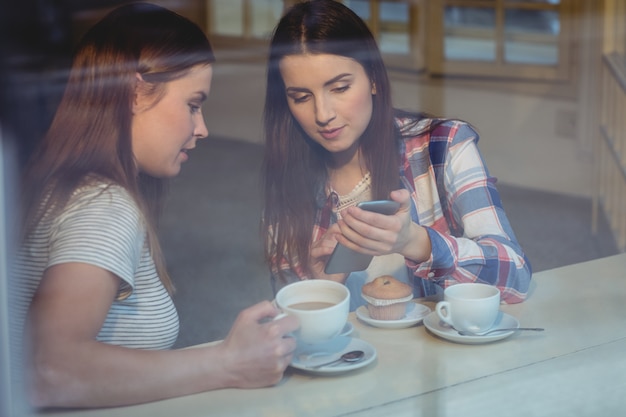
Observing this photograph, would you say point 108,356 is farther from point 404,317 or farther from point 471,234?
point 471,234

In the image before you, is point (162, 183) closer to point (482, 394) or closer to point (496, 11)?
point (482, 394)

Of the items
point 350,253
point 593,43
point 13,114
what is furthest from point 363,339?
point 593,43

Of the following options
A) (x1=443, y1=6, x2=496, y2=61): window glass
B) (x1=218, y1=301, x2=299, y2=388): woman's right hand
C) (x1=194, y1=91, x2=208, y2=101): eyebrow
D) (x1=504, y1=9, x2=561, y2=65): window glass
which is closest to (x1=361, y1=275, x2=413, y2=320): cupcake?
(x1=218, y1=301, x2=299, y2=388): woman's right hand

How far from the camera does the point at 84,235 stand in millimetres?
707

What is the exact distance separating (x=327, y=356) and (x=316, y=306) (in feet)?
0.15

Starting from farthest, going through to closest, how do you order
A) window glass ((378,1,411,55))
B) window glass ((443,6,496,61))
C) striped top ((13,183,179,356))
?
window glass ((443,6,496,61)) < window glass ((378,1,411,55)) < striped top ((13,183,179,356))

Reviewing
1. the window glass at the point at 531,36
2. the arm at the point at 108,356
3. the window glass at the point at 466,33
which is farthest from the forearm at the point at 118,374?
the window glass at the point at 531,36

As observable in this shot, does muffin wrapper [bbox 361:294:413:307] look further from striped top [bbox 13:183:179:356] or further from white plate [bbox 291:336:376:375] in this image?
striped top [bbox 13:183:179:356]

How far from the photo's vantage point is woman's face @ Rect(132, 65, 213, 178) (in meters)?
0.75

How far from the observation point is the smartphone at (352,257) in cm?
85

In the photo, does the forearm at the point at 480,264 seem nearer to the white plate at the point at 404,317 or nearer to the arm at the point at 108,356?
the white plate at the point at 404,317

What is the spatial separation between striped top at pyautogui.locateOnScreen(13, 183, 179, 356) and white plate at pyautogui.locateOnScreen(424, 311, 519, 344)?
0.83 ft

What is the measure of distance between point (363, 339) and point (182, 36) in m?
0.32

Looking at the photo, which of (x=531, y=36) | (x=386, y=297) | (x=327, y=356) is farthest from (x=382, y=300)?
(x=531, y=36)
